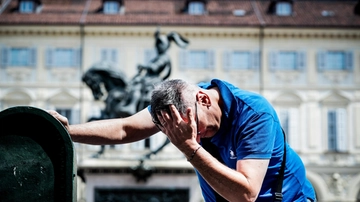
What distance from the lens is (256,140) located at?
2209 millimetres

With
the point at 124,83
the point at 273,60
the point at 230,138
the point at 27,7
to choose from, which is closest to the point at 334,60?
the point at 273,60

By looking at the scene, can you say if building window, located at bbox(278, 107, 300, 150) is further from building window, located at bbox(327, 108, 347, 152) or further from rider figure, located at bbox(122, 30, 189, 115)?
rider figure, located at bbox(122, 30, 189, 115)

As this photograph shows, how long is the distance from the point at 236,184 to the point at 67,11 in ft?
107

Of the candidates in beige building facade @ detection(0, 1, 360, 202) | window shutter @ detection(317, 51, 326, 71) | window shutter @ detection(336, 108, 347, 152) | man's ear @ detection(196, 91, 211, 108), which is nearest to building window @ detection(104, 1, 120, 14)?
beige building facade @ detection(0, 1, 360, 202)

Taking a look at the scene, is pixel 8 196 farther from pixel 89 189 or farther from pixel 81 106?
pixel 81 106

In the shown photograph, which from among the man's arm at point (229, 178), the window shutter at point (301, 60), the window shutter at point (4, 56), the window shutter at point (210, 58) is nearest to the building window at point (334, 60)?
the window shutter at point (301, 60)

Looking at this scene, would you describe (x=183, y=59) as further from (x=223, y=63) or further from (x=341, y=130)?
(x=341, y=130)

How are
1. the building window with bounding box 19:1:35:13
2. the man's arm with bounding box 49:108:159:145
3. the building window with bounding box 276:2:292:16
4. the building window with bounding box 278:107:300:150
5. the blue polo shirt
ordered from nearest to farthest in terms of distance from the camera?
the blue polo shirt, the man's arm with bounding box 49:108:159:145, the building window with bounding box 278:107:300:150, the building window with bounding box 19:1:35:13, the building window with bounding box 276:2:292:16

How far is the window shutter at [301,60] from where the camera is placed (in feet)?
108

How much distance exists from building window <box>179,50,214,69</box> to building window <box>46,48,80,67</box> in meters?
4.92

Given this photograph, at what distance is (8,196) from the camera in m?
2.00

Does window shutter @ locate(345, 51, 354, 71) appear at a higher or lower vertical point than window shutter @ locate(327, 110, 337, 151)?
higher

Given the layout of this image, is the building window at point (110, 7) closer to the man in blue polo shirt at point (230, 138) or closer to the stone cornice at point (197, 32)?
the stone cornice at point (197, 32)

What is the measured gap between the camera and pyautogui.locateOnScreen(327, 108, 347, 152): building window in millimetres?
32250
